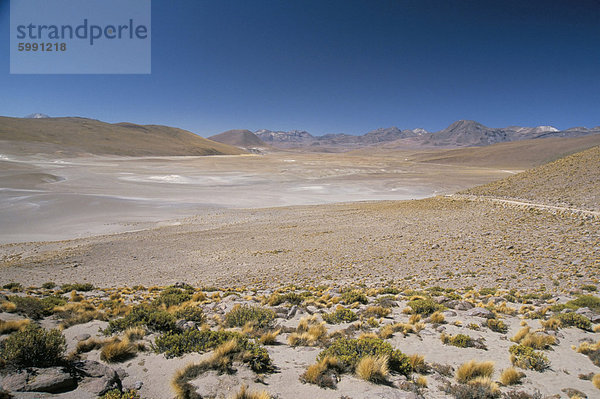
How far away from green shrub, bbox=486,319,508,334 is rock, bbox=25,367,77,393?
307 inches

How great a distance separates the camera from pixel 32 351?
394 cm

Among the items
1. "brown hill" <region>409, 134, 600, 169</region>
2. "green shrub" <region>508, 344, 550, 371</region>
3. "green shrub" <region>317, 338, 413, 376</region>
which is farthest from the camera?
"brown hill" <region>409, 134, 600, 169</region>

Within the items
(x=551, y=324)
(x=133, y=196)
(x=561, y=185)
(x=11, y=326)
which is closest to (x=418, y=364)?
(x=551, y=324)

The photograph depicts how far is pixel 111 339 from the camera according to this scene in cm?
526

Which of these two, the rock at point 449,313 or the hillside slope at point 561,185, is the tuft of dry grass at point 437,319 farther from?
the hillside slope at point 561,185

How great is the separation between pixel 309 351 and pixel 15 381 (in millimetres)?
4135

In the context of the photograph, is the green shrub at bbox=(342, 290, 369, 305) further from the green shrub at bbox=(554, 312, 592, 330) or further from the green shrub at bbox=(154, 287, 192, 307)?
the green shrub at bbox=(154, 287, 192, 307)

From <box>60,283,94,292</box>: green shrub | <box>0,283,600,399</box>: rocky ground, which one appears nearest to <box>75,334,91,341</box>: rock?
<box>0,283,600,399</box>: rocky ground

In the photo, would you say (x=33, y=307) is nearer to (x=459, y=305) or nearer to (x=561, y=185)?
(x=459, y=305)

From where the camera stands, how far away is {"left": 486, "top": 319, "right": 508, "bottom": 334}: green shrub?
21.3 feet

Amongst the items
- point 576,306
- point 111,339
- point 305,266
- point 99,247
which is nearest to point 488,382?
point 576,306

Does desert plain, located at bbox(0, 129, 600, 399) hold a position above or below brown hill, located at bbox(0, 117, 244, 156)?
below

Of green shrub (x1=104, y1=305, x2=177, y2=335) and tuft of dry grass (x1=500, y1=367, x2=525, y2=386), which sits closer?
tuft of dry grass (x1=500, y1=367, x2=525, y2=386)

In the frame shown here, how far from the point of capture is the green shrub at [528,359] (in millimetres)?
4855
